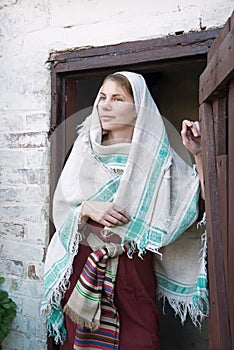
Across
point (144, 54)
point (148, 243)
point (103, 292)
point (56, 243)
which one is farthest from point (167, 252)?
point (144, 54)

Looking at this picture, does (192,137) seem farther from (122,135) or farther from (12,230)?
(12,230)

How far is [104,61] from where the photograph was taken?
2.12 meters

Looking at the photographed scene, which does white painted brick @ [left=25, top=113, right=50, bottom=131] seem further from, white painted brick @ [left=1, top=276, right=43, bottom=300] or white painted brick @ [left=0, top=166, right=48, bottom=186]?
white painted brick @ [left=1, top=276, right=43, bottom=300]

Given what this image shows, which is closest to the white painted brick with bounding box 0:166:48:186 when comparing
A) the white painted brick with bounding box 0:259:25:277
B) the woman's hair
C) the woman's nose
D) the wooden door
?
the white painted brick with bounding box 0:259:25:277

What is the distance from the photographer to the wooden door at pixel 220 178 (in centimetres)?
135

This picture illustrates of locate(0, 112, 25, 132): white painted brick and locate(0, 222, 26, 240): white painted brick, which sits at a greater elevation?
locate(0, 112, 25, 132): white painted brick

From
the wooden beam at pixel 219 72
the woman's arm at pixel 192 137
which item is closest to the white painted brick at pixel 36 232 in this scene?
the woman's arm at pixel 192 137

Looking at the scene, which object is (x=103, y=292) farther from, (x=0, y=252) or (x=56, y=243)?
(x=0, y=252)

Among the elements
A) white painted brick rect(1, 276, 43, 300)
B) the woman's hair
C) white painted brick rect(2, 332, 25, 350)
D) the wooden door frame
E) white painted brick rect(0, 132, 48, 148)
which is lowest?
white painted brick rect(2, 332, 25, 350)

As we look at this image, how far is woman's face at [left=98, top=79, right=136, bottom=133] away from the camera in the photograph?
1.98 m

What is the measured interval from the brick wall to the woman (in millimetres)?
290

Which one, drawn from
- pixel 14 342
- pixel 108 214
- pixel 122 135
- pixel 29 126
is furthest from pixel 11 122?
pixel 14 342

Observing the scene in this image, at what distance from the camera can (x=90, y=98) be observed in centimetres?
293

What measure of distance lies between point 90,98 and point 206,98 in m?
1.45
